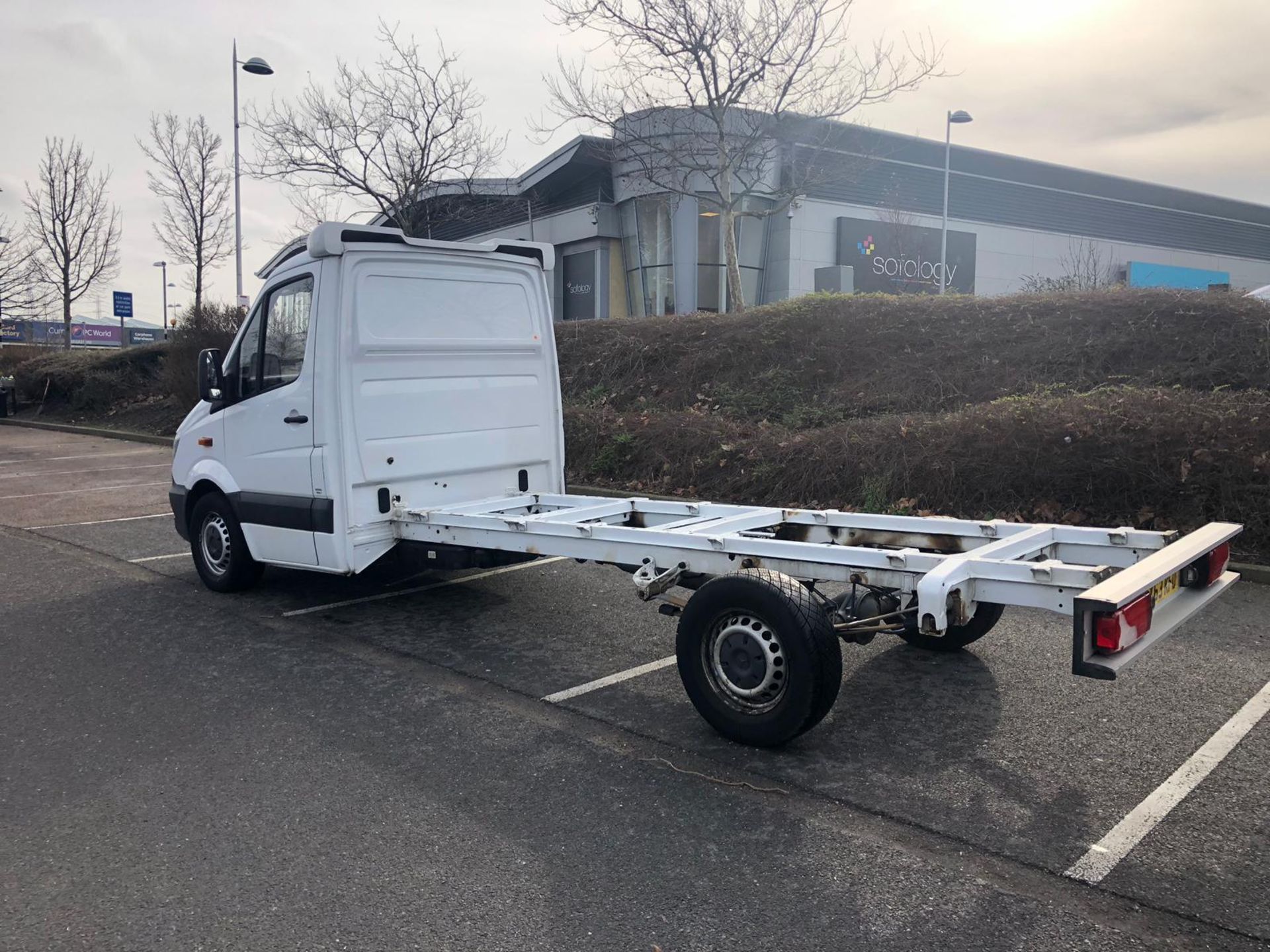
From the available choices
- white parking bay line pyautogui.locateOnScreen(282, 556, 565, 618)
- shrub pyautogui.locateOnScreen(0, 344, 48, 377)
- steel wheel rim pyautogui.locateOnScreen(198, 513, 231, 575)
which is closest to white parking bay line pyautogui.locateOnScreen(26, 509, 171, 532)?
steel wheel rim pyautogui.locateOnScreen(198, 513, 231, 575)

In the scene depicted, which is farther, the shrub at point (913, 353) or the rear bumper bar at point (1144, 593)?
the shrub at point (913, 353)

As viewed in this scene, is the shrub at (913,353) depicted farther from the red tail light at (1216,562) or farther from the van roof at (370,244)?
the red tail light at (1216,562)

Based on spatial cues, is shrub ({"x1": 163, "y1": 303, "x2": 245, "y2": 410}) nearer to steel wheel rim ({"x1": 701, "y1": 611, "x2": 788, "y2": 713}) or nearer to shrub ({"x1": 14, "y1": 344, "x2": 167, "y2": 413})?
shrub ({"x1": 14, "y1": 344, "x2": 167, "y2": 413})

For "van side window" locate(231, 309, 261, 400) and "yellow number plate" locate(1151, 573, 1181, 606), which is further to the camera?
"van side window" locate(231, 309, 261, 400)

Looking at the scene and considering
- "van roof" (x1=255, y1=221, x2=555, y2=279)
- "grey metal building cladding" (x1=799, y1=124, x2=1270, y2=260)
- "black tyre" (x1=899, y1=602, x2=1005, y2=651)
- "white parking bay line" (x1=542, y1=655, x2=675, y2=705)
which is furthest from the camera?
"grey metal building cladding" (x1=799, y1=124, x2=1270, y2=260)

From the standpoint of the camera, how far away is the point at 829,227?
31.2 m

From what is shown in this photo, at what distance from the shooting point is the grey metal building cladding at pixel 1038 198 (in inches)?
1268

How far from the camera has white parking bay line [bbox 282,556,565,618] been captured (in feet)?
22.8

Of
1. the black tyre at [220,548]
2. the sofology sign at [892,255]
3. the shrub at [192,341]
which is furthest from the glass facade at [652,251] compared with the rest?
the black tyre at [220,548]

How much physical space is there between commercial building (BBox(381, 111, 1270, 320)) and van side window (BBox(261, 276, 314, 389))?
59.1 feet

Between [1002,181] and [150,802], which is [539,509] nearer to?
[150,802]

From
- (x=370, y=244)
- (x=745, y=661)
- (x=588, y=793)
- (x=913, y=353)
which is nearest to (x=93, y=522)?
(x=370, y=244)

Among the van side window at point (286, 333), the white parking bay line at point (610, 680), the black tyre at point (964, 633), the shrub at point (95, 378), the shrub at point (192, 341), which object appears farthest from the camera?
the shrub at point (95, 378)

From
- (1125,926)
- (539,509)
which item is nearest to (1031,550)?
(1125,926)
